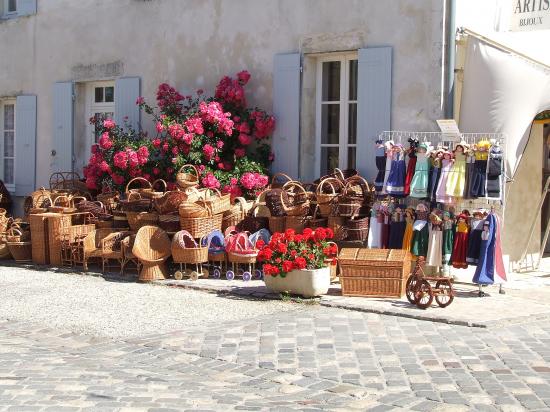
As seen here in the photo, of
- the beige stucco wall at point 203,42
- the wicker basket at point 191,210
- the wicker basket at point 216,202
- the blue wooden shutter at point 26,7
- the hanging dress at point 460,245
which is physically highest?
the blue wooden shutter at point 26,7

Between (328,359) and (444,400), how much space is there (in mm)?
1174

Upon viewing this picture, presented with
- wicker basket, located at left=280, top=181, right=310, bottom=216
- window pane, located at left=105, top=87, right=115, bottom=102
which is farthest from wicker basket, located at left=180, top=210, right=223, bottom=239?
window pane, located at left=105, top=87, right=115, bottom=102

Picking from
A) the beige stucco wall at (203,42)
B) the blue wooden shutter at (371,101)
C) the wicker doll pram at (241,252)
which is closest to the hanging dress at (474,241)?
the beige stucco wall at (203,42)

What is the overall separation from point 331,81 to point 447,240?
3.09 meters

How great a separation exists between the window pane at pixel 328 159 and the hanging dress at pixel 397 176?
1797mm

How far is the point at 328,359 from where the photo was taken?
6227 mm

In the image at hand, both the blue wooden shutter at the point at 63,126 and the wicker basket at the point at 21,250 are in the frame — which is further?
the blue wooden shutter at the point at 63,126

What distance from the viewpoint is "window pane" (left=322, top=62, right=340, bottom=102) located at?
10820 millimetres

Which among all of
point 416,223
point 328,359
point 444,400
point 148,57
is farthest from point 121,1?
point 444,400

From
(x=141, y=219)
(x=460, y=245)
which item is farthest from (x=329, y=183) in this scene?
(x=141, y=219)

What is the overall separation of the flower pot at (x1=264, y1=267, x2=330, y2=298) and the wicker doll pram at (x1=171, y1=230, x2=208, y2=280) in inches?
Answer: 54.6

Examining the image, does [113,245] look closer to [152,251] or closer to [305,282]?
[152,251]

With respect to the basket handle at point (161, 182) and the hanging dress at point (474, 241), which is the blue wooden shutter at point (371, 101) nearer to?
the hanging dress at point (474, 241)

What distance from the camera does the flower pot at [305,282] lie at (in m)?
8.31
